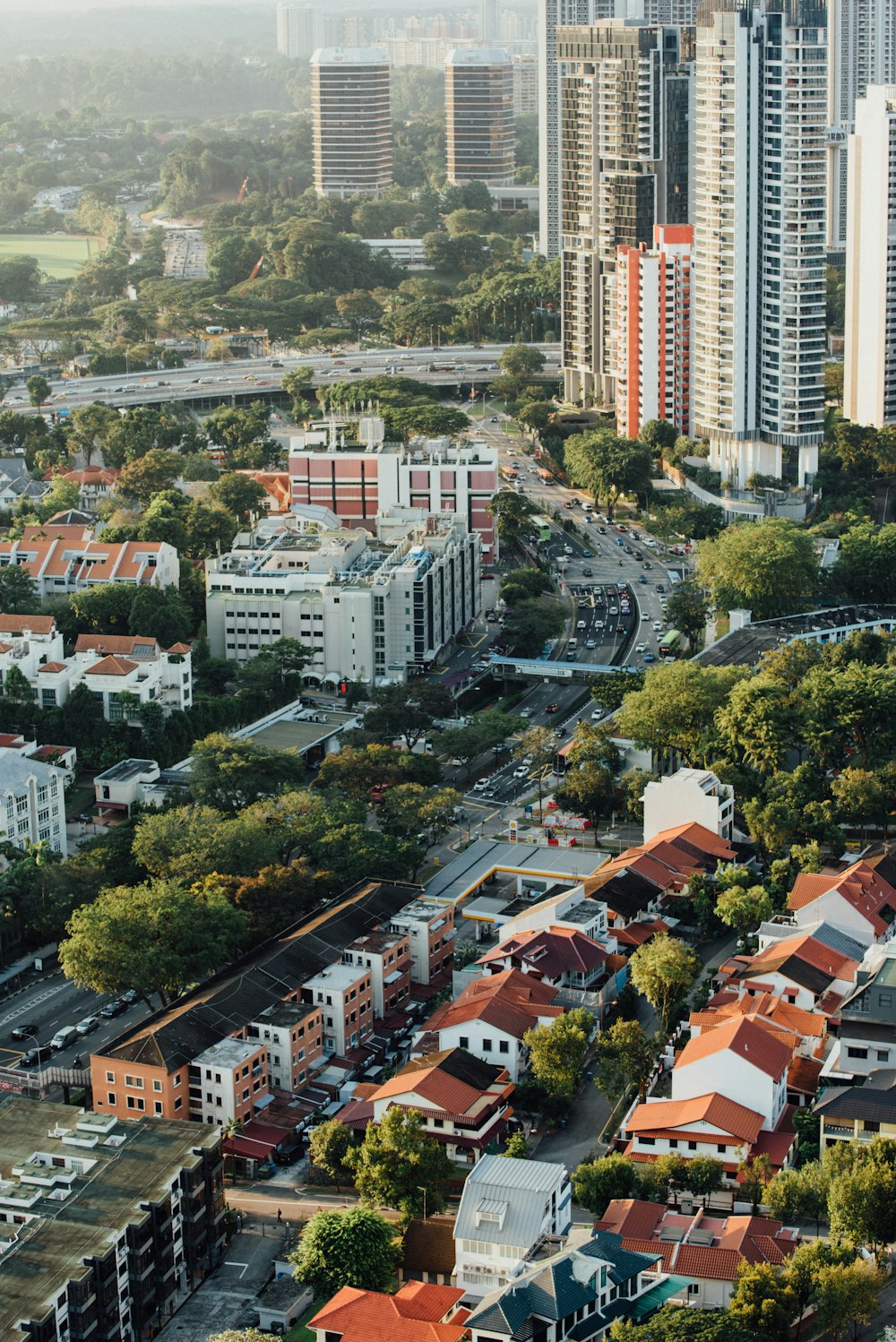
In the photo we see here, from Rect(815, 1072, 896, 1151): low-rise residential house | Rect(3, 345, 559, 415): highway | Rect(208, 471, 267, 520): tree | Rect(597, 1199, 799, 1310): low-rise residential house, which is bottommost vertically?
Rect(597, 1199, 799, 1310): low-rise residential house

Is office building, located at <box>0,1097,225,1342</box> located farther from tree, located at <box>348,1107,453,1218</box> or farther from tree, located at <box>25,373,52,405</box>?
tree, located at <box>25,373,52,405</box>

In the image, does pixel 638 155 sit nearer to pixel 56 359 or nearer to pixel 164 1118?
pixel 56 359

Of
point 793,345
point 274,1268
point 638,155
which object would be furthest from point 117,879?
point 638,155

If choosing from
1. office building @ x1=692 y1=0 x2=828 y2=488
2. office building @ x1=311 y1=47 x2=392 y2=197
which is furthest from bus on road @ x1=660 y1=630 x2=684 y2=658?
office building @ x1=311 y1=47 x2=392 y2=197

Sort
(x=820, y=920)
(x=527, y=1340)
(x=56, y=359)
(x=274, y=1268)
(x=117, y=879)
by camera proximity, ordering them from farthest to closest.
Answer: (x=56, y=359)
(x=117, y=879)
(x=820, y=920)
(x=274, y=1268)
(x=527, y=1340)

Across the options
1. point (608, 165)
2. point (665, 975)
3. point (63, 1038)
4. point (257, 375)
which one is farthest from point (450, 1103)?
point (257, 375)

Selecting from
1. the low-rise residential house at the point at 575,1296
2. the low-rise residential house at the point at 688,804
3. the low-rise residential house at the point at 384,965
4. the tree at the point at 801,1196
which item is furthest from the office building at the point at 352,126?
the low-rise residential house at the point at 575,1296

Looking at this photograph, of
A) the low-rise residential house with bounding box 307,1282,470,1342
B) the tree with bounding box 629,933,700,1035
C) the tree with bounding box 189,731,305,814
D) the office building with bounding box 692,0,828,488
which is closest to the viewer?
the low-rise residential house with bounding box 307,1282,470,1342

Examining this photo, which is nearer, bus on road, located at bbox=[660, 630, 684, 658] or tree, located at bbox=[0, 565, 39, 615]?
tree, located at bbox=[0, 565, 39, 615]
